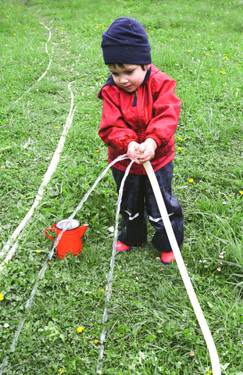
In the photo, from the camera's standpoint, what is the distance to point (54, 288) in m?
2.61

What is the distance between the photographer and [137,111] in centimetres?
229

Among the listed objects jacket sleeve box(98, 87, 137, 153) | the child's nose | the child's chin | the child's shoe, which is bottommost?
the child's shoe

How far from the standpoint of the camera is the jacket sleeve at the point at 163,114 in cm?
223

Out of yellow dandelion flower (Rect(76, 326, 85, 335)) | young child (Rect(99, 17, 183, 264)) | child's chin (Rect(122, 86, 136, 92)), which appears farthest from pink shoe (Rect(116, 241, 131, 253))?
child's chin (Rect(122, 86, 136, 92))

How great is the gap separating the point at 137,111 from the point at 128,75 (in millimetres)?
197

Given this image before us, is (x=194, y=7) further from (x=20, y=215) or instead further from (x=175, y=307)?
(x=175, y=307)

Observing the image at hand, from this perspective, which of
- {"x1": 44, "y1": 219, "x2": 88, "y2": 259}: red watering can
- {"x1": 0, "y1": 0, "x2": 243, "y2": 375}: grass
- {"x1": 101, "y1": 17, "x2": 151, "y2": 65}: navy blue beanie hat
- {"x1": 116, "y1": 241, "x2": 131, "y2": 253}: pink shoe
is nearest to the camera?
{"x1": 101, "y1": 17, "x2": 151, "y2": 65}: navy blue beanie hat

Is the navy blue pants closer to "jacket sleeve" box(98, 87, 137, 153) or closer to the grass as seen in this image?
the grass

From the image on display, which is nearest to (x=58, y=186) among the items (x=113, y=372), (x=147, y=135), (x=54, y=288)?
(x=54, y=288)

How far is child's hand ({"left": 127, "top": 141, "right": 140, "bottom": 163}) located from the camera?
7.11 ft

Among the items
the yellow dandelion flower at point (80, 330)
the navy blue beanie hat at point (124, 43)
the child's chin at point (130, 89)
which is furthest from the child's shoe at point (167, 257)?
the navy blue beanie hat at point (124, 43)

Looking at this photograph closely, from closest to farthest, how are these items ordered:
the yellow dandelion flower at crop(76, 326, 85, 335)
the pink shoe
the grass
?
the grass → the yellow dandelion flower at crop(76, 326, 85, 335) → the pink shoe

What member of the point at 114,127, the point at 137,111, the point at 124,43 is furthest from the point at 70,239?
the point at 124,43

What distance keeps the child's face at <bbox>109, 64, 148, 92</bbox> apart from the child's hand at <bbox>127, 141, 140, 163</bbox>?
0.98 feet
